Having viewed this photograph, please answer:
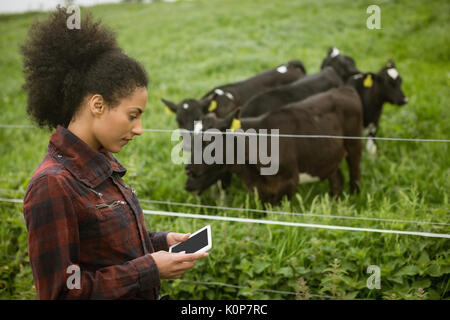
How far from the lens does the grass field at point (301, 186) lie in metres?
2.87

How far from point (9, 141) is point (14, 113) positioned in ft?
6.12

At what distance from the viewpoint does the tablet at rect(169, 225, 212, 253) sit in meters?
1.67

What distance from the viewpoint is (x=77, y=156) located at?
154 centimetres

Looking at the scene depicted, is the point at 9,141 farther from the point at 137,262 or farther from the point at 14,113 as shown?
the point at 137,262

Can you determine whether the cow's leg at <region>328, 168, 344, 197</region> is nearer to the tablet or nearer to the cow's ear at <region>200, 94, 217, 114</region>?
the cow's ear at <region>200, 94, 217, 114</region>

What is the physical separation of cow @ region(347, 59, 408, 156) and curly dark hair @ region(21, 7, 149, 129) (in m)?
5.67

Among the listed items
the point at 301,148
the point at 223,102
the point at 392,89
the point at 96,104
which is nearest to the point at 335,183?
the point at 301,148

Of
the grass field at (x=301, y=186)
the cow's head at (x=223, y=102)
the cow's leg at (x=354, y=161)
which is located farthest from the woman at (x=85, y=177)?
the cow's head at (x=223, y=102)

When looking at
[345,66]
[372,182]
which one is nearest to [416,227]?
[372,182]

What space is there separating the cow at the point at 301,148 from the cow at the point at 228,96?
1004 mm

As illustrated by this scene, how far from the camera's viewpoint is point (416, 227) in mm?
2998

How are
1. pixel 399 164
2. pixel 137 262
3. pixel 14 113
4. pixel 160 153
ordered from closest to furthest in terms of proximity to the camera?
pixel 137 262, pixel 399 164, pixel 160 153, pixel 14 113

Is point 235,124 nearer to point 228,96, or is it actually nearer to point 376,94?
point 228,96

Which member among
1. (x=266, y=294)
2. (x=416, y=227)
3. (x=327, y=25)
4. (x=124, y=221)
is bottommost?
(x=266, y=294)
